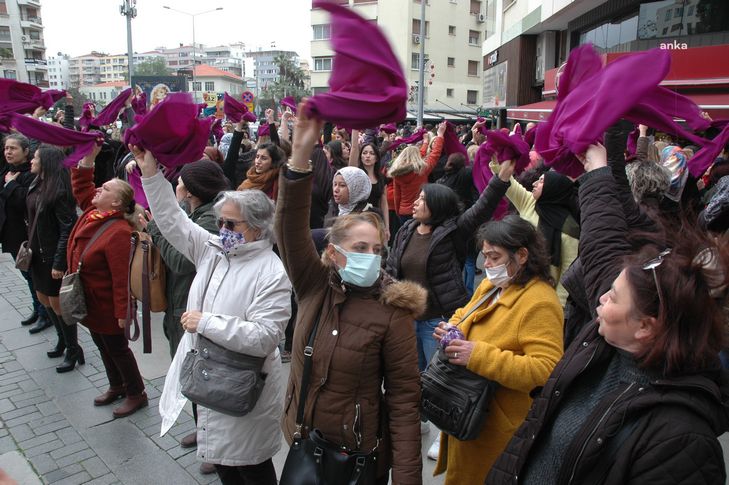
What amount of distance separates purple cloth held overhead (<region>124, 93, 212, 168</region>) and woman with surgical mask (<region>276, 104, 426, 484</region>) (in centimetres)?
115

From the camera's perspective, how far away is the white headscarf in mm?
5062

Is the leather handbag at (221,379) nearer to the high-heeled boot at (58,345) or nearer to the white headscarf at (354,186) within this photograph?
the white headscarf at (354,186)

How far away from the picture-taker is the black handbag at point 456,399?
8.34 ft

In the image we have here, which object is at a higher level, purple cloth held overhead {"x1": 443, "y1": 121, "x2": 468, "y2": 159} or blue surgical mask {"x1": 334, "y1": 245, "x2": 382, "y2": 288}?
purple cloth held overhead {"x1": 443, "y1": 121, "x2": 468, "y2": 159}

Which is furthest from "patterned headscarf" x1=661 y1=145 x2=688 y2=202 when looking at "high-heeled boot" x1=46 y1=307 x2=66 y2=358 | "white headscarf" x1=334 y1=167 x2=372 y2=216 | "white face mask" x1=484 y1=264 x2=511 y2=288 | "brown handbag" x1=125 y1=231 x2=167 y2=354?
"high-heeled boot" x1=46 y1=307 x2=66 y2=358

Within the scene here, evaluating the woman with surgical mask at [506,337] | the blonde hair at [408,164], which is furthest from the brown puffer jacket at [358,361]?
the blonde hair at [408,164]

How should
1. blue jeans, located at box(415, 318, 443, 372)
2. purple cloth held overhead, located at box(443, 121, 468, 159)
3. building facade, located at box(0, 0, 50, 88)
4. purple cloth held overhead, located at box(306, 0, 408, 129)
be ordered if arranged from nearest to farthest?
1. purple cloth held overhead, located at box(306, 0, 408, 129)
2. blue jeans, located at box(415, 318, 443, 372)
3. purple cloth held overhead, located at box(443, 121, 468, 159)
4. building facade, located at box(0, 0, 50, 88)

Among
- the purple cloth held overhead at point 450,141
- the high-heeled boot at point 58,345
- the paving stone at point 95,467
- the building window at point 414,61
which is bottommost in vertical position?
the paving stone at point 95,467

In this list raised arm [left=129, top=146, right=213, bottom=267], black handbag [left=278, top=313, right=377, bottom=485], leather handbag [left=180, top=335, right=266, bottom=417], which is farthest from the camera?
raised arm [left=129, top=146, right=213, bottom=267]

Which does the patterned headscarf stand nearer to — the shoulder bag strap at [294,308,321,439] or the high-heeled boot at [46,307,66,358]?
the shoulder bag strap at [294,308,321,439]

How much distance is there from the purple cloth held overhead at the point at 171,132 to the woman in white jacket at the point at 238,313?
8 cm

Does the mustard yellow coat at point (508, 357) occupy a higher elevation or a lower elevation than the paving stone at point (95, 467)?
higher

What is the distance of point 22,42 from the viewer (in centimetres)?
7125

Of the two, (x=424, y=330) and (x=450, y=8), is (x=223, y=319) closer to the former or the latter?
(x=424, y=330)
